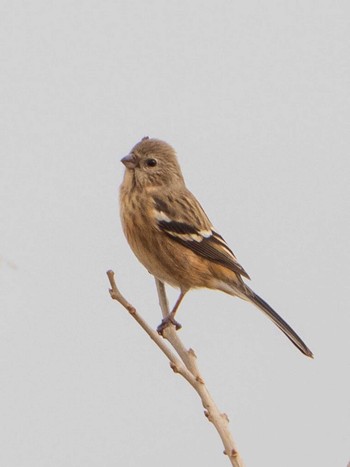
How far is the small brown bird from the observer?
693cm

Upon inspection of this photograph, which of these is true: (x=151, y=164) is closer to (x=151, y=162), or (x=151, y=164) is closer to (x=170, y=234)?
(x=151, y=162)

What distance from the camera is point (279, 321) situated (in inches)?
255

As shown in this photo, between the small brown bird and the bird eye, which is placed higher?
the bird eye

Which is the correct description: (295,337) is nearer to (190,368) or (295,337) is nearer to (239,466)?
(190,368)

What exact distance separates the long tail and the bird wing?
184 millimetres

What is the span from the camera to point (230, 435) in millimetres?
3592

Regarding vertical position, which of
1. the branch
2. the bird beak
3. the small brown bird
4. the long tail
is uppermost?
the bird beak

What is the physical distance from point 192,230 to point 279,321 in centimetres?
113

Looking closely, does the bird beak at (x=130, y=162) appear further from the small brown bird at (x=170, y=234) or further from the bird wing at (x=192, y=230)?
the bird wing at (x=192, y=230)

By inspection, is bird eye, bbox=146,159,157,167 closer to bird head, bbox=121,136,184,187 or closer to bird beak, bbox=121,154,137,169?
bird head, bbox=121,136,184,187

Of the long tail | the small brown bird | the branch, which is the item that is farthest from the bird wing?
the branch

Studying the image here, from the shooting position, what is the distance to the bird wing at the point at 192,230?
704cm

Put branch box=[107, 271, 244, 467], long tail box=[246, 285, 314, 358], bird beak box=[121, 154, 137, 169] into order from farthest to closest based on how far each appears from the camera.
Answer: bird beak box=[121, 154, 137, 169] → long tail box=[246, 285, 314, 358] → branch box=[107, 271, 244, 467]

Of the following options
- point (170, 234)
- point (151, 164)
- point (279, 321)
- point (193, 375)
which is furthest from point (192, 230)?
point (193, 375)
